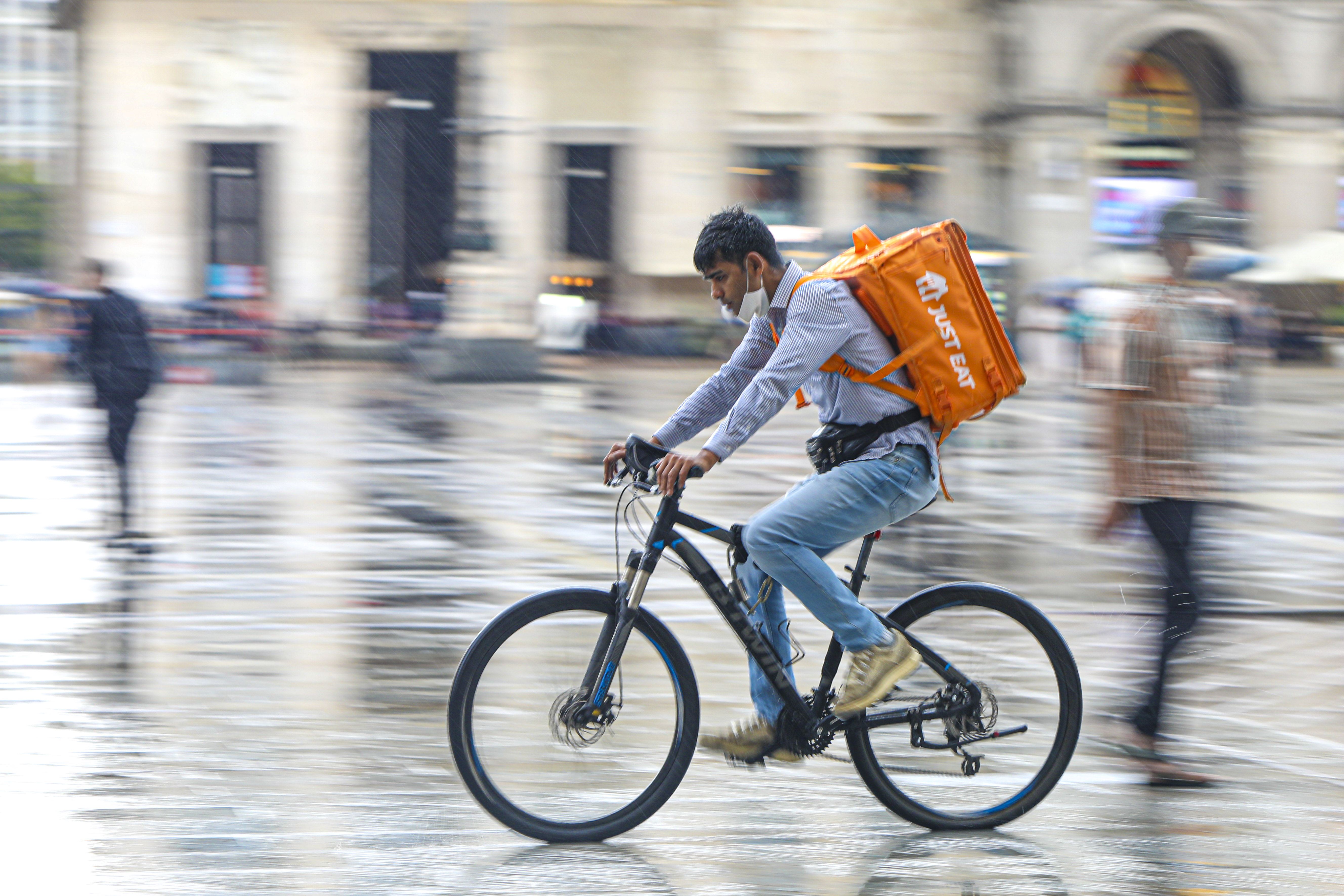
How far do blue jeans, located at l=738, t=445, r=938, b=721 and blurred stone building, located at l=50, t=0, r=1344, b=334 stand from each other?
2709 cm

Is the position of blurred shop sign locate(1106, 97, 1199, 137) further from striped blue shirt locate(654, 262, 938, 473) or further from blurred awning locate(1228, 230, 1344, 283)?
striped blue shirt locate(654, 262, 938, 473)

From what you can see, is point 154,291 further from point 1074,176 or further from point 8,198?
point 8,198

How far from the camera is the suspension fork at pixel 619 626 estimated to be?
4715 mm

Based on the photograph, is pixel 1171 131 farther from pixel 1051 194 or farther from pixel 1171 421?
pixel 1171 421

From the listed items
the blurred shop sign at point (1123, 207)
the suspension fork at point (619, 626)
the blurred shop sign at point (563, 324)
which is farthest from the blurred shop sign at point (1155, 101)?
the suspension fork at point (619, 626)

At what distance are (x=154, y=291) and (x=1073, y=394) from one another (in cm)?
1807

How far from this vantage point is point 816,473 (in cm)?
484

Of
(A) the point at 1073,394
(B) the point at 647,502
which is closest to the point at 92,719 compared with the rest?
(B) the point at 647,502

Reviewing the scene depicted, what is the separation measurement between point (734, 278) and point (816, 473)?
595mm

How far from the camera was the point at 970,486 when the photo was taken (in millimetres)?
13492

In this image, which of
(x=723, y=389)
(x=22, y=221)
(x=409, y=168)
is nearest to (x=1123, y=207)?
(x=409, y=168)

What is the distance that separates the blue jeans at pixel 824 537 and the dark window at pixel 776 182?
29183 mm

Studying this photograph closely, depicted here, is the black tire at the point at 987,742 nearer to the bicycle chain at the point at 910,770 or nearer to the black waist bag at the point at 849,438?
the bicycle chain at the point at 910,770

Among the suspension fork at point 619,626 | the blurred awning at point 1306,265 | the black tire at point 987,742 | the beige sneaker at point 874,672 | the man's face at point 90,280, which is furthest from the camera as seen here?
the blurred awning at point 1306,265
